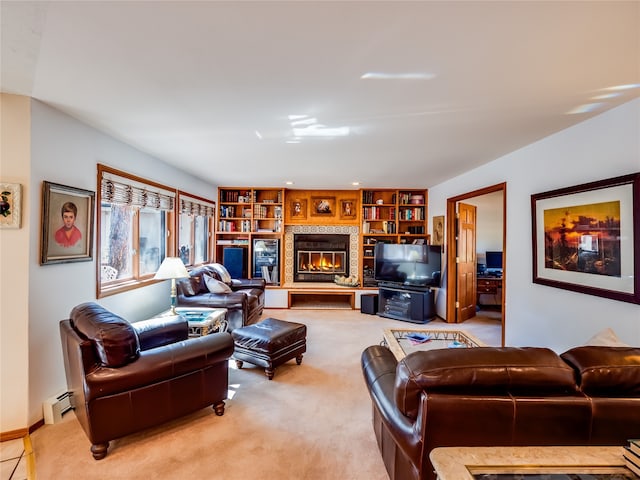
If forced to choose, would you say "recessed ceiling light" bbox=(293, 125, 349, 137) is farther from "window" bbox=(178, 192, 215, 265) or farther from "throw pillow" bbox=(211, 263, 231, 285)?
"throw pillow" bbox=(211, 263, 231, 285)

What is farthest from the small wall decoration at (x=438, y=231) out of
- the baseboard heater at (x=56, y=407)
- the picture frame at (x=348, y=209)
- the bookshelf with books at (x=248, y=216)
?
the baseboard heater at (x=56, y=407)

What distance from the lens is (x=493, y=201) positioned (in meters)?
5.95

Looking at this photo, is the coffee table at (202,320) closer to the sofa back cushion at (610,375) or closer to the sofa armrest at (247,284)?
the sofa armrest at (247,284)

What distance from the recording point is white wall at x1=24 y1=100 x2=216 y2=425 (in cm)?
209

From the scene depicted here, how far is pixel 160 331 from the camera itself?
2512 mm

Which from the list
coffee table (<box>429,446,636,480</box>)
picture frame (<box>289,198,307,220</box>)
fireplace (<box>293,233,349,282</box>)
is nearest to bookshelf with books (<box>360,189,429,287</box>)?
fireplace (<box>293,233,349,282</box>)

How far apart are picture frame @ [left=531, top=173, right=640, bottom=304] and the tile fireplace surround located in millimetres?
3466

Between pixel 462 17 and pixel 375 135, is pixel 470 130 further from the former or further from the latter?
pixel 462 17

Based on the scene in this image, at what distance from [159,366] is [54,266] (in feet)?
4.16

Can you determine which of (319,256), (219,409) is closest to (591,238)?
(219,409)

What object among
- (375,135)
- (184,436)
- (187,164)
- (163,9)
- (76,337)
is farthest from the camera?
(187,164)

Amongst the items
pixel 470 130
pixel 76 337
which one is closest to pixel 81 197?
pixel 76 337

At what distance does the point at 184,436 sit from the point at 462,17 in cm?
292

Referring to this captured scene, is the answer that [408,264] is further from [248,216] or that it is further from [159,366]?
[159,366]
